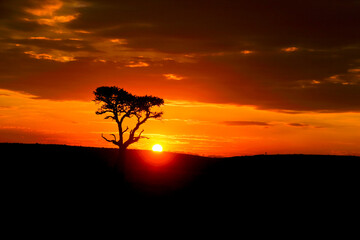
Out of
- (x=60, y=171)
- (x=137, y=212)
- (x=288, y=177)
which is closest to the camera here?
(x=137, y=212)

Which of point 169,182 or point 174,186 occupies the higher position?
point 169,182

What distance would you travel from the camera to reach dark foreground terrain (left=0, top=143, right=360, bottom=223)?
2903 centimetres

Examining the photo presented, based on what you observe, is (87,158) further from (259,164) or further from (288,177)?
(288,177)

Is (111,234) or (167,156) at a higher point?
(167,156)

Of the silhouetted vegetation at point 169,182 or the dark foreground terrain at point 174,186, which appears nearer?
the dark foreground terrain at point 174,186

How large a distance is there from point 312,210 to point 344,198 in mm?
4043

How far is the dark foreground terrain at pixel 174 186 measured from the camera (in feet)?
95.3

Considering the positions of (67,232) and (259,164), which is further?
(259,164)

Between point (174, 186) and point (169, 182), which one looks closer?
point (174, 186)

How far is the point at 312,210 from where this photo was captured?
93.4 ft

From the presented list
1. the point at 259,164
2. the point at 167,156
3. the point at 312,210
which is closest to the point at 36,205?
the point at 312,210

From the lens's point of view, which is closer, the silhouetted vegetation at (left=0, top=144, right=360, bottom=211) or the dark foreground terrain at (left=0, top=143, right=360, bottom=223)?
the dark foreground terrain at (left=0, top=143, right=360, bottom=223)

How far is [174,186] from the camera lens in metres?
36.4

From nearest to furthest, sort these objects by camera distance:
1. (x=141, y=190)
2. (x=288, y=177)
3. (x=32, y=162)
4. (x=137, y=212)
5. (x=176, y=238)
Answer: (x=176, y=238) < (x=137, y=212) < (x=141, y=190) < (x=288, y=177) < (x=32, y=162)
